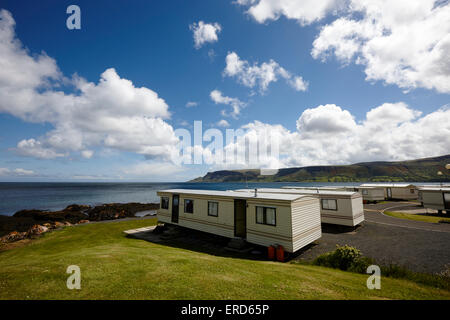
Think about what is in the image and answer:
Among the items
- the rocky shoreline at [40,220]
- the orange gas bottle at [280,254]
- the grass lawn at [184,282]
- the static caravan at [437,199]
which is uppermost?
the static caravan at [437,199]

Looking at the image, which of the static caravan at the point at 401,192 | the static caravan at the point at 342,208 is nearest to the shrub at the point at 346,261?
the static caravan at the point at 342,208

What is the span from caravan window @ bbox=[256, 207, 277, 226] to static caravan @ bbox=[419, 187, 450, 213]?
86.8 ft

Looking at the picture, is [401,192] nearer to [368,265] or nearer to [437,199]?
[437,199]

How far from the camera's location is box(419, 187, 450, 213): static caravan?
24.4 metres

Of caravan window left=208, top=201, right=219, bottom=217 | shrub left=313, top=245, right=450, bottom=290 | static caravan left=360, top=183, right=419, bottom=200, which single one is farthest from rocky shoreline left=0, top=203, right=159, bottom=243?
static caravan left=360, top=183, right=419, bottom=200

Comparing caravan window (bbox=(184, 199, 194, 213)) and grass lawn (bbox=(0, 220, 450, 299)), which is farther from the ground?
caravan window (bbox=(184, 199, 194, 213))

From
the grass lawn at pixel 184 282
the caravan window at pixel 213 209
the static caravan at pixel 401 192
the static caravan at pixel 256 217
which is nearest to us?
the grass lawn at pixel 184 282

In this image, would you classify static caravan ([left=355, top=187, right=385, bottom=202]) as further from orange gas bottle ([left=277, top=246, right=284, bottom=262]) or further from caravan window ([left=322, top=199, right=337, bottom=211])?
orange gas bottle ([left=277, top=246, right=284, bottom=262])

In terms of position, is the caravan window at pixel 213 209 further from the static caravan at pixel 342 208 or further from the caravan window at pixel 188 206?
the static caravan at pixel 342 208

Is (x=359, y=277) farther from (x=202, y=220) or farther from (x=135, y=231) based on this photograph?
(x=135, y=231)

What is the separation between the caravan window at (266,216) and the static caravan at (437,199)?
2646 centimetres

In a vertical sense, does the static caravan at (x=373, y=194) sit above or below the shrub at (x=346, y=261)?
above

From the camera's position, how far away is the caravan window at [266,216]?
13173 mm
